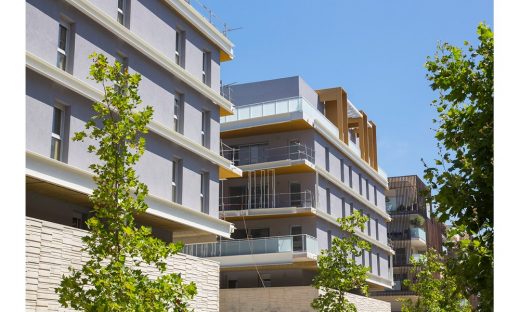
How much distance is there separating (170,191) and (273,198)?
15739 millimetres

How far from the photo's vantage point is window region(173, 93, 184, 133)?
28.2 meters

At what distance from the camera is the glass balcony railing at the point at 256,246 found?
3762 centimetres

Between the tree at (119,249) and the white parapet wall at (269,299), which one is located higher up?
the tree at (119,249)

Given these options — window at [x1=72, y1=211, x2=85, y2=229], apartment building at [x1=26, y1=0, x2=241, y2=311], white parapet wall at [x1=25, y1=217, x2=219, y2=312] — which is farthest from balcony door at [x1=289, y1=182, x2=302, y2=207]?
white parapet wall at [x1=25, y1=217, x2=219, y2=312]

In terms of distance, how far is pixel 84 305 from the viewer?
1320 centimetres

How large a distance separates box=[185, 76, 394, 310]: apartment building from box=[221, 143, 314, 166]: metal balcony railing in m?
0.06

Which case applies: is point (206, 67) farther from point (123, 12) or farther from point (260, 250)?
point (260, 250)

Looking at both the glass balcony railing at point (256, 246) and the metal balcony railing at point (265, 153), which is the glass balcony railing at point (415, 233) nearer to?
the metal balcony railing at point (265, 153)

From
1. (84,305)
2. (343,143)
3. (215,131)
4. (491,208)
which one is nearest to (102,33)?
(215,131)

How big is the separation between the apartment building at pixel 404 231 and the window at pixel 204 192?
39.1m

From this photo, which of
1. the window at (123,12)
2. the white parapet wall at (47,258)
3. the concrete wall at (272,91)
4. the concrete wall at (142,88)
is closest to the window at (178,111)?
the concrete wall at (142,88)

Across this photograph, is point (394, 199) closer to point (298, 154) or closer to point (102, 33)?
point (298, 154)

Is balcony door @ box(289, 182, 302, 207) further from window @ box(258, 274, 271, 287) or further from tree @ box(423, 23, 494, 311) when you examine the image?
tree @ box(423, 23, 494, 311)

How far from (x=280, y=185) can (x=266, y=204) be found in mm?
1594
